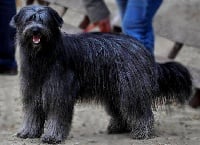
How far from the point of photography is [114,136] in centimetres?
610

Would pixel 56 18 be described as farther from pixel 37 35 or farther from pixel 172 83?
pixel 172 83

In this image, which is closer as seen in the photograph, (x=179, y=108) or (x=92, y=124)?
(x=92, y=124)

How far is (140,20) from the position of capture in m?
6.75

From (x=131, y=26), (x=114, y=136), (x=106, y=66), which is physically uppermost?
(x=131, y=26)

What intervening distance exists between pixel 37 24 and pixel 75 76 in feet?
1.90

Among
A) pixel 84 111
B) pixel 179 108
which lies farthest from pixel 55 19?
pixel 179 108

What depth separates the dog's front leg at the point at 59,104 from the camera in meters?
5.59

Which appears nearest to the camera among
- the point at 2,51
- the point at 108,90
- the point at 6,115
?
the point at 108,90

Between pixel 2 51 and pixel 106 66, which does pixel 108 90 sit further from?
pixel 2 51

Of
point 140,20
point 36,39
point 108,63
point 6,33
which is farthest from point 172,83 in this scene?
point 6,33

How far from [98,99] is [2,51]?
1.81m

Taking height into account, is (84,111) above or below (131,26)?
below

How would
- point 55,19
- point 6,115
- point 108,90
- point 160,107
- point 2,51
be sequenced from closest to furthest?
point 55,19, point 108,90, point 160,107, point 6,115, point 2,51

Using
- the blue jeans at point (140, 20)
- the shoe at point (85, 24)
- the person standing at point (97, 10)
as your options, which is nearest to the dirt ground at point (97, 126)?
the blue jeans at point (140, 20)
